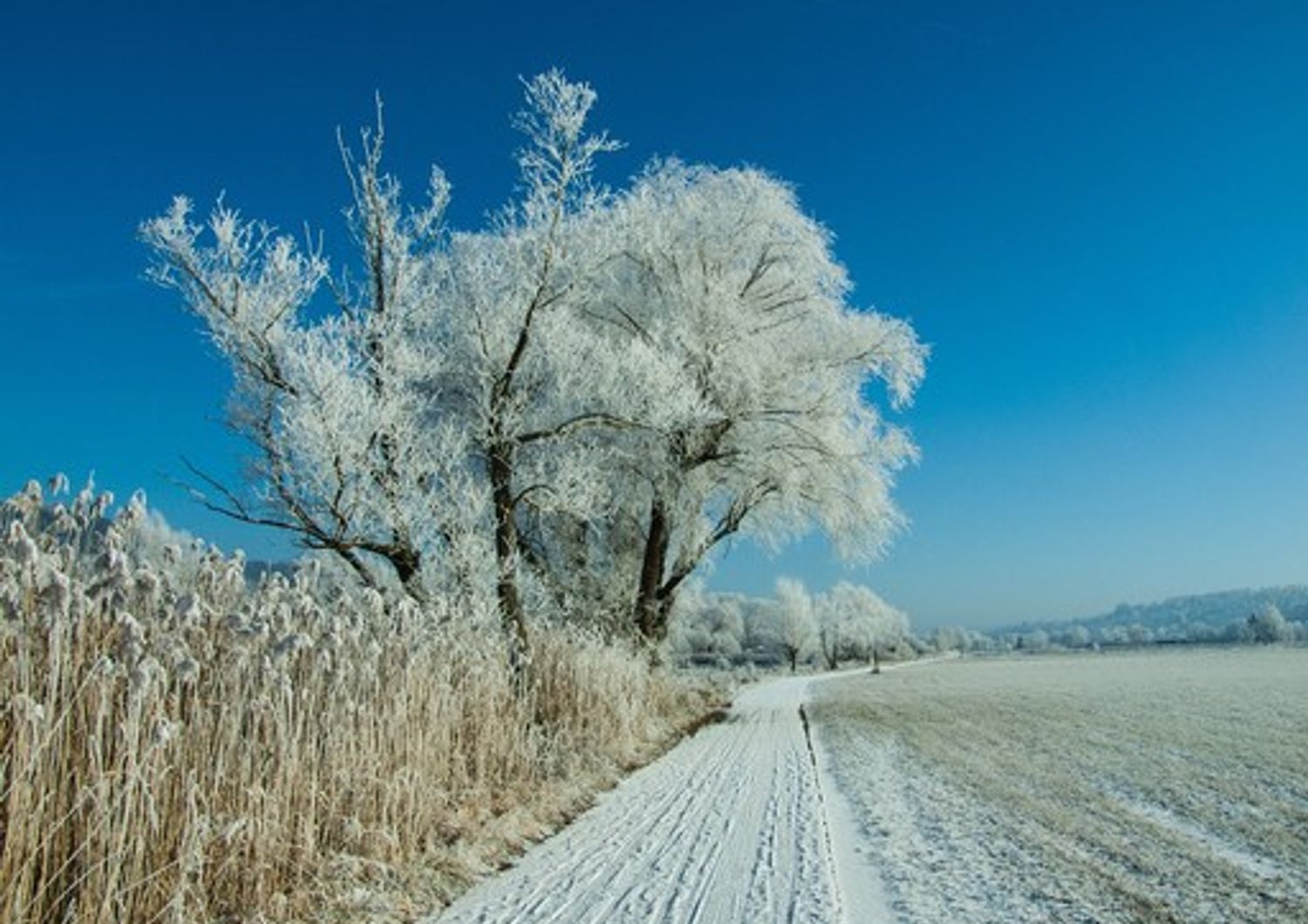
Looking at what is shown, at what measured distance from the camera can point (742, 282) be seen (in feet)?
71.4

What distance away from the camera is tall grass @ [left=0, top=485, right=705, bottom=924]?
12.2 feet

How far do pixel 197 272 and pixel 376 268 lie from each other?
1992mm

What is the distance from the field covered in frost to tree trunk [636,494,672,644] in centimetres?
451

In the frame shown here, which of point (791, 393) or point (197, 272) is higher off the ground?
point (791, 393)

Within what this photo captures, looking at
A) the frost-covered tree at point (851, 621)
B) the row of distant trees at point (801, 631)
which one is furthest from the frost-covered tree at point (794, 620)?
the frost-covered tree at point (851, 621)

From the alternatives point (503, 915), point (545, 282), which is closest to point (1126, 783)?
point (503, 915)

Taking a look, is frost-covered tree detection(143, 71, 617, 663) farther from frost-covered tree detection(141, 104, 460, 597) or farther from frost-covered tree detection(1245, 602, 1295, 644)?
frost-covered tree detection(1245, 602, 1295, 644)

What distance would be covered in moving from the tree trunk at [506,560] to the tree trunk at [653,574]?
26.1ft

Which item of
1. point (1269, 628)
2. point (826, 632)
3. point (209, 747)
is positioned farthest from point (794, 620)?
point (209, 747)

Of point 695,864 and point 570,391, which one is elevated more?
point 570,391

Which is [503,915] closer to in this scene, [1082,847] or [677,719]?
[1082,847]

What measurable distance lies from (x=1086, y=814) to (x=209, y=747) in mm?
7184

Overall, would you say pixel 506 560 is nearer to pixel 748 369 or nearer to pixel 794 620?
pixel 748 369

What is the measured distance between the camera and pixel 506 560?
38.8 ft
